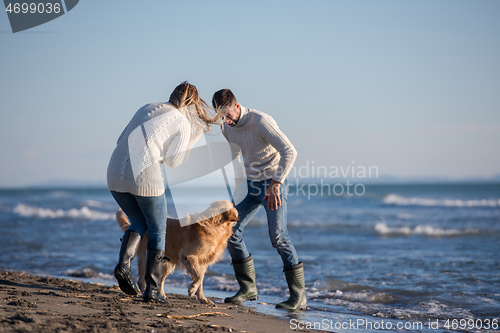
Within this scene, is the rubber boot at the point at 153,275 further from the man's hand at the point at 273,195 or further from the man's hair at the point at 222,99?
the man's hair at the point at 222,99

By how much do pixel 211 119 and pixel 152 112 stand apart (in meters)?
0.53

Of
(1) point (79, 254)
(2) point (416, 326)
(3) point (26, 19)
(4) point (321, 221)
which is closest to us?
(2) point (416, 326)

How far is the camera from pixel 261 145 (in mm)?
3994

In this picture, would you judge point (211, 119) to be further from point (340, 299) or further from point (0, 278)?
point (0, 278)

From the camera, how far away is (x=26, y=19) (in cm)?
653

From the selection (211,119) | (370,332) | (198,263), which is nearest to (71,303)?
(198,263)

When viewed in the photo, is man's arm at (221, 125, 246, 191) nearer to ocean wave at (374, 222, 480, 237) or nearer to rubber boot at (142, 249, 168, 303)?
rubber boot at (142, 249, 168, 303)

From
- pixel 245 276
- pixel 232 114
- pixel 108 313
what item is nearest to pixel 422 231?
pixel 245 276

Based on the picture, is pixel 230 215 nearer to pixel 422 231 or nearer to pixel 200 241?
pixel 200 241

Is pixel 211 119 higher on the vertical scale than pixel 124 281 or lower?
higher

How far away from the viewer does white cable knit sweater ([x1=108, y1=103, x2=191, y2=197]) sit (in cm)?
318

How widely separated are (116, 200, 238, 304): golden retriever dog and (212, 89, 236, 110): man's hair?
96cm

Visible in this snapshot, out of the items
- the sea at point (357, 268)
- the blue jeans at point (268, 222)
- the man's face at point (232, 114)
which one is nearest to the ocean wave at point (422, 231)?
the sea at point (357, 268)

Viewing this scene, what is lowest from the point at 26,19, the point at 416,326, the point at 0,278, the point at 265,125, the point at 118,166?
the point at 416,326
